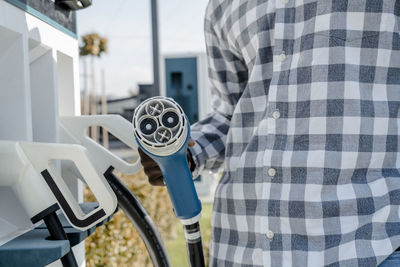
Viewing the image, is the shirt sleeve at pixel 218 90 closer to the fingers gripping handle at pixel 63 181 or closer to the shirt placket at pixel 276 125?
the shirt placket at pixel 276 125

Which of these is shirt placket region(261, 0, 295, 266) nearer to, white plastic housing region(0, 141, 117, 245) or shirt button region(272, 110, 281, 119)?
shirt button region(272, 110, 281, 119)

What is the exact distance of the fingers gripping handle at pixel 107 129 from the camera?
1.13m

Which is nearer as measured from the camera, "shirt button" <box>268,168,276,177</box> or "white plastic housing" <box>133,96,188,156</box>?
"white plastic housing" <box>133,96,188,156</box>

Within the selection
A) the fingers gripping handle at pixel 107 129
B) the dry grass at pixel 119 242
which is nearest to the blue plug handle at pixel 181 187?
the fingers gripping handle at pixel 107 129

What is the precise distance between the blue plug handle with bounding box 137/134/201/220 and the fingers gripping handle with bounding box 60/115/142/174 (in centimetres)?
12

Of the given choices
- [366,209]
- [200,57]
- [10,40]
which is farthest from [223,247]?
[200,57]

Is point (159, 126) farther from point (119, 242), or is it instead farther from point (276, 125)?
point (119, 242)

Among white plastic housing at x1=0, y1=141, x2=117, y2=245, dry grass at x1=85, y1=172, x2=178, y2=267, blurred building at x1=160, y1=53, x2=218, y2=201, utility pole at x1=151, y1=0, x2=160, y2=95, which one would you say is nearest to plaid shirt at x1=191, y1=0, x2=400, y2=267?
white plastic housing at x1=0, y1=141, x2=117, y2=245

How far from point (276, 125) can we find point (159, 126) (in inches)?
10.5

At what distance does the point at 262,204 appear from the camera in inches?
42.3

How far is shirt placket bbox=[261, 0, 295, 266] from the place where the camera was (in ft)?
3.46

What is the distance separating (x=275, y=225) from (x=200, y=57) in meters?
5.32

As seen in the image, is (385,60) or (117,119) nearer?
(385,60)

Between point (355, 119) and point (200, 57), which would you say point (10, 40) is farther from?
point (200, 57)
